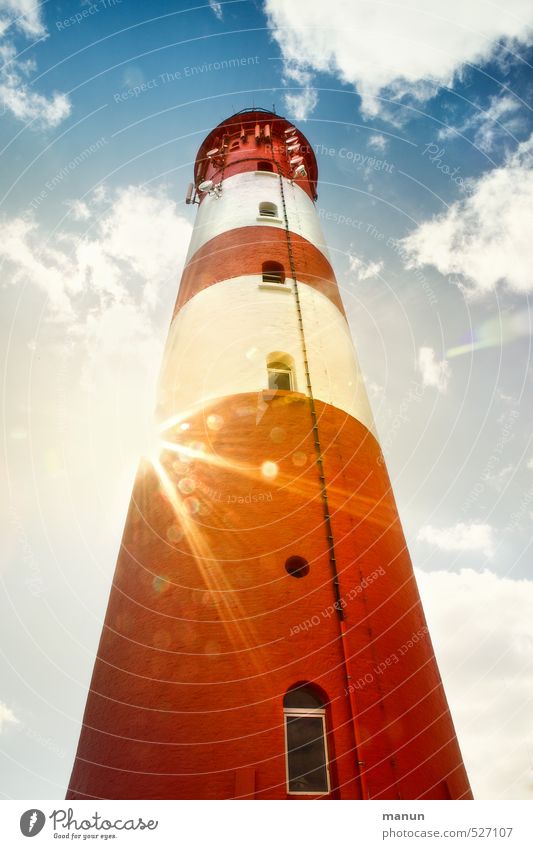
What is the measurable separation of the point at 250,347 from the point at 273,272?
281cm

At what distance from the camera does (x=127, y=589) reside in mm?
8469

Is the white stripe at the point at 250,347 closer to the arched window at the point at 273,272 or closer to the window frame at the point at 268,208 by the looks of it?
the arched window at the point at 273,272

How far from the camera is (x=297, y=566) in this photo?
7801 mm

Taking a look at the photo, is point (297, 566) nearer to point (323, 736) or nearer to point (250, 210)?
point (323, 736)

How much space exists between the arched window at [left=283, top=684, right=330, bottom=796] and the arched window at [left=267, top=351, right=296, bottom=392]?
204 inches

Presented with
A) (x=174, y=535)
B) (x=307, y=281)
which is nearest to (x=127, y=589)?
(x=174, y=535)

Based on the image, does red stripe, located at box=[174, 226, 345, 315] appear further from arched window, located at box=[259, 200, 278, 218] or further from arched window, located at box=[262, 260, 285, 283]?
arched window, located at box=[259, 200, 278, 218]

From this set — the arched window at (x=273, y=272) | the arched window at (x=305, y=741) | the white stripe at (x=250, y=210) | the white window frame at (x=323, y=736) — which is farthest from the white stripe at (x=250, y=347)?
the white window frame at (x=323, y=736)

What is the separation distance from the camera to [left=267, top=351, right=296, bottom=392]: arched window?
10.1 m

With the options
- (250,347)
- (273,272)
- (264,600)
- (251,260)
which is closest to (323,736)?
(264,600)

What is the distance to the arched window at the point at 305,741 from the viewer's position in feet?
21.3

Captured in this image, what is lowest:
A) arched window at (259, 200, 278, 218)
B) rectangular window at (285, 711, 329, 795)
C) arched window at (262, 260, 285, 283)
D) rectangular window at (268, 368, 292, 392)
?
rectangular window at (285, 711, 329, 795)

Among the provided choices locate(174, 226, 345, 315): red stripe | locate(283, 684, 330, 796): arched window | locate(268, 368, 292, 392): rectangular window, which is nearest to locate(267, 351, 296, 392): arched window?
locate(268, 368, 292, 392): rectangular window
